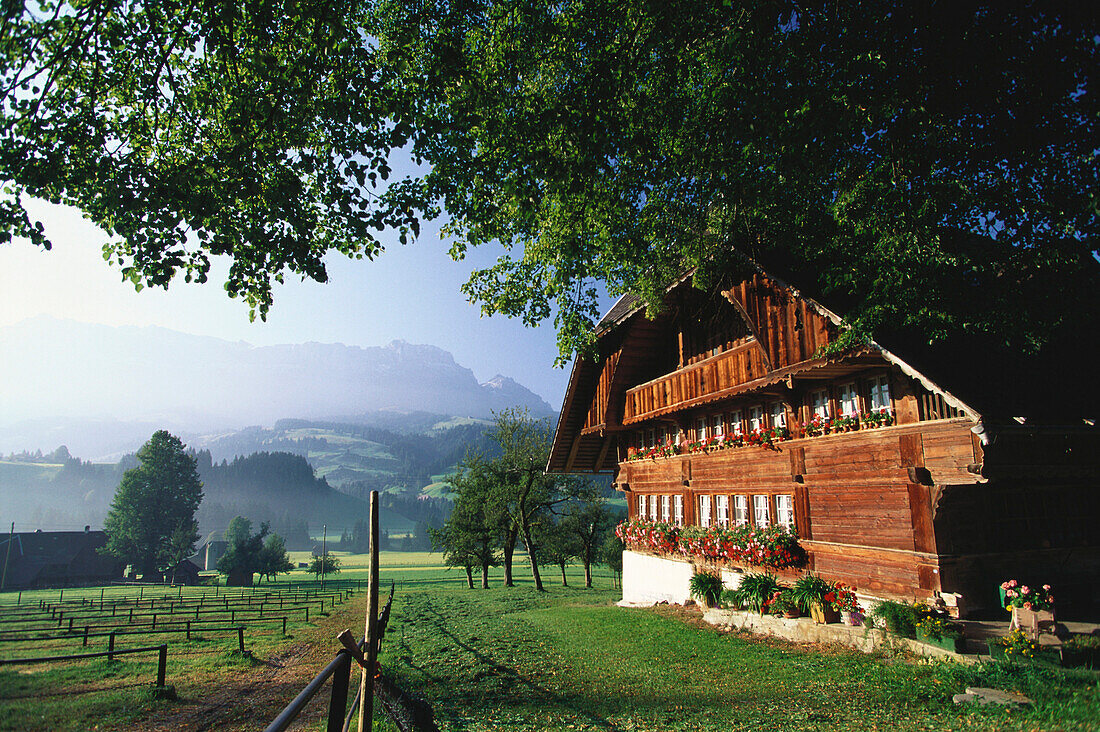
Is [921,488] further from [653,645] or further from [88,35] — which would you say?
[88,35]

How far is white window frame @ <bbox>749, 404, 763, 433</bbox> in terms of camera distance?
51.4 feet

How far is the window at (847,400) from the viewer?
12516 mm

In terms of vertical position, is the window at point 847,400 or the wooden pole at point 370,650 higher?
the window at point 847,400

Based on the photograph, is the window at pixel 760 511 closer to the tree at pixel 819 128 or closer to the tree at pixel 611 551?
the tree at pixel 819 128

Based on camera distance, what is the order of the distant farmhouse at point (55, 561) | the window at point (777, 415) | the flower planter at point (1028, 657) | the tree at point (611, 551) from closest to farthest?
the flower planter at point (1028, 657), the window at point (777, 415), the tree at point (611, 551), the distant farmhouse at point (55, 561)

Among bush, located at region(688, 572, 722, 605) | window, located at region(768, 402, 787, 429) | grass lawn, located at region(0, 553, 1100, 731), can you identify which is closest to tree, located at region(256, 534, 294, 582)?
grass lawn, located at region(0, 553, 1100, 731)

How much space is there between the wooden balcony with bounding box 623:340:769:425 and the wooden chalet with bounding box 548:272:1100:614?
5 centimetres

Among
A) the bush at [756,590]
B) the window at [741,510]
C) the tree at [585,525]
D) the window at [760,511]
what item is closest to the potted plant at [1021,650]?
the bush at [756,590]

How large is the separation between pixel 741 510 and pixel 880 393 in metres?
5.76

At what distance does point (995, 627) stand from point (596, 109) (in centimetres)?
1107

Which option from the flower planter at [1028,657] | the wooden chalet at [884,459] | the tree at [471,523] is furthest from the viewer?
the tree at [471,523]

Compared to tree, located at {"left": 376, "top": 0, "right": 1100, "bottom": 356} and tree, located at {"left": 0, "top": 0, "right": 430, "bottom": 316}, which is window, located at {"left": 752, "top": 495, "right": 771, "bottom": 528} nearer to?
tree, located at {"left": 376, "top": 0, "right": 1100, "bottom": 356}

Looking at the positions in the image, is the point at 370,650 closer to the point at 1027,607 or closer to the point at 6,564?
the point at 1027,607

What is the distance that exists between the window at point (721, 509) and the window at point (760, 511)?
115cm
